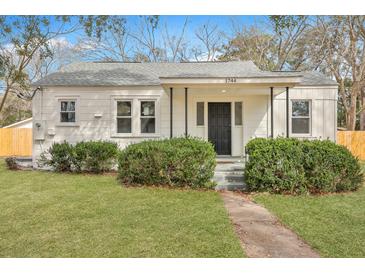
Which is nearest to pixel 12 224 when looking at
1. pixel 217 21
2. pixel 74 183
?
pixel 74 183

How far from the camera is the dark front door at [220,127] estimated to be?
11.0 meters

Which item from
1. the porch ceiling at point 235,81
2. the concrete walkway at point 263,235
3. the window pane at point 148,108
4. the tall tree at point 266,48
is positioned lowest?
the concrete walkway at point 263,235

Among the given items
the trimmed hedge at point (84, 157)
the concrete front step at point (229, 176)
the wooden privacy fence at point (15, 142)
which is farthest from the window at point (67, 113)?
the wooden privacy fence at point (15, 142)

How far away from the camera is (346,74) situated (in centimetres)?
2308

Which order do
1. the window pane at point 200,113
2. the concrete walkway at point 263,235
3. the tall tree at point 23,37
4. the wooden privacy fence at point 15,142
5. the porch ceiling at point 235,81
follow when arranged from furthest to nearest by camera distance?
the wooden privacy fence at point 15,142 → the tall tree at point 23,37 → the window pane at point 200,113 → the porch ceiling at point 235,81 → the concrete walkway at point 263,235

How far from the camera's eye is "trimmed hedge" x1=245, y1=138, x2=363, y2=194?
6863 mm

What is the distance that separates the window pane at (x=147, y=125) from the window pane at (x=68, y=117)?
2798 mm

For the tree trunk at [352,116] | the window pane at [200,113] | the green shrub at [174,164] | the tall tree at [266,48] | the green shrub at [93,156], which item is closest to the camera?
→ the green shrub at [174,164]

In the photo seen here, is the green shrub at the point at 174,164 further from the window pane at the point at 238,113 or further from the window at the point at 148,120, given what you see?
the window pane at the point at 238,113

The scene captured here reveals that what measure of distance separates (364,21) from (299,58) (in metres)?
5.30

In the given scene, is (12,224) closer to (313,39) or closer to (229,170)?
(229,170)

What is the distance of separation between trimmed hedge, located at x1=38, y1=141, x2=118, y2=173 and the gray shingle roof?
269cm

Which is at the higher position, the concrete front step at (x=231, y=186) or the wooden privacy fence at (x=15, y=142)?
the wooden privacy fence at (x=15, y=142)

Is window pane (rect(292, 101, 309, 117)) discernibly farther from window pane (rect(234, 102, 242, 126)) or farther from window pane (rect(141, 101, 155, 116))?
window pane (rect(141, 101, 155, 116))
